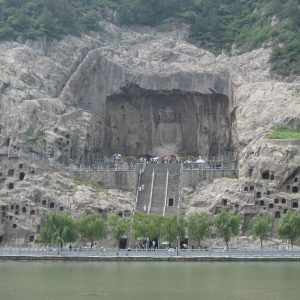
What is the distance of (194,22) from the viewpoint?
12338 cm

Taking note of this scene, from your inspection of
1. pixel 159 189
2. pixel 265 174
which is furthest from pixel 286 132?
pixel 159 189

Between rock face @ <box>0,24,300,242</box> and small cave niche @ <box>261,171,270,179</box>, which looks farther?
rock face @ <box>0,24,300,242</box>

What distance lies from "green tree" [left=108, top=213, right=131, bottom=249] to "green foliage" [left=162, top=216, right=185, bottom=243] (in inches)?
132

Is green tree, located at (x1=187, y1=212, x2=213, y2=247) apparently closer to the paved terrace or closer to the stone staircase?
the paved terrace

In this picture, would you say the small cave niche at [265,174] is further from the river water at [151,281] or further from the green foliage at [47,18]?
the green foliage at [47,18]

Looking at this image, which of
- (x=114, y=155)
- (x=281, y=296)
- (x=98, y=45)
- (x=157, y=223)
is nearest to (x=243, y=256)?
(x=157, y=223)

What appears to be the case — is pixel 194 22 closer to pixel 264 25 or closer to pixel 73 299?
pixel 264 25

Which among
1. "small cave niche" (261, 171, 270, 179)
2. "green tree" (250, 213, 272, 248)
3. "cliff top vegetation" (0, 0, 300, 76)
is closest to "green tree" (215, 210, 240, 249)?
"green tree" (250, 213, 272, 248)

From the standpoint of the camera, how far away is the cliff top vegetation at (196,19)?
11444 centimetres

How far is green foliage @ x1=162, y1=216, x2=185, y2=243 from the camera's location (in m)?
86.1

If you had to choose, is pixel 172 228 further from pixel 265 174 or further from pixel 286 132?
pixel 286 132

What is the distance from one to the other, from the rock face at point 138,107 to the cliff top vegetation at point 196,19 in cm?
191

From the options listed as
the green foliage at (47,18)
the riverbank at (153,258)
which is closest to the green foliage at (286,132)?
the riverbank at (153,258)

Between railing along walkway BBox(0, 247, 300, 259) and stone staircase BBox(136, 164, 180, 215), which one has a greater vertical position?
stone staircase BBox(136, 164, 180, 215)
